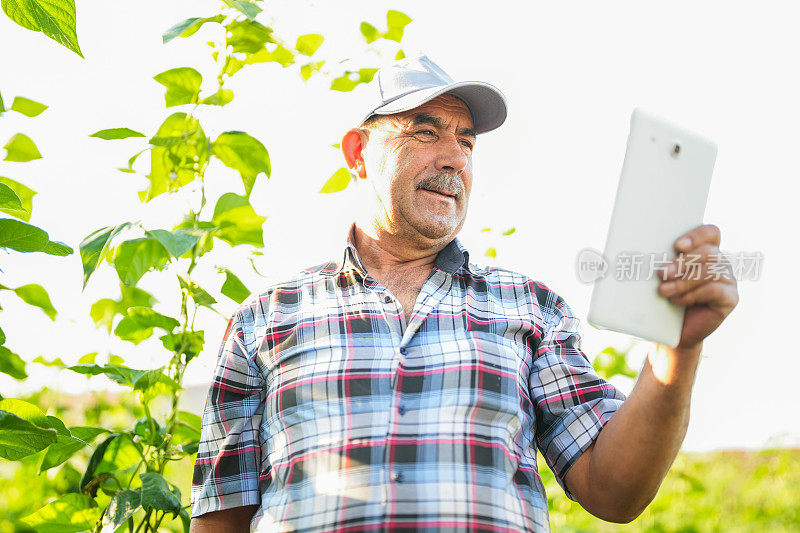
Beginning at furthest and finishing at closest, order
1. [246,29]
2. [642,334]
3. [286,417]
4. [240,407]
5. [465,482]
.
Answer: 1. [246,29]
2. [240,407]
3. [286,417]
4. [465,482]
5. [642,334]

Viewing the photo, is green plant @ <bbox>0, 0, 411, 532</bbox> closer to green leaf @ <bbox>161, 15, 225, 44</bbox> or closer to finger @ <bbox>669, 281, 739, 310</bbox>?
green leaf @ <bbox>161, 15, 225, 44</bbox>

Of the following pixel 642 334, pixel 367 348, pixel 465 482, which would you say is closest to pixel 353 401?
pixel 367 348

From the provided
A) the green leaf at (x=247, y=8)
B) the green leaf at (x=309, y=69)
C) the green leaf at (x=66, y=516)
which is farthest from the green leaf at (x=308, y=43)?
the green leaf at (x=66, y=516)

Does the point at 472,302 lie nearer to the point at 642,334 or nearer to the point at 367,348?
the point at 367,348

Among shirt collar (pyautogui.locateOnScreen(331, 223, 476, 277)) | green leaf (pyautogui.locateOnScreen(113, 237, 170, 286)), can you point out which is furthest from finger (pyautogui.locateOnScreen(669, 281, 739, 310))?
green leaf (pyautogui.locateOnScreen(113, 237, 170, 286))

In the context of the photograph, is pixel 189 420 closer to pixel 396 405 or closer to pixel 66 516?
pixel 66 516

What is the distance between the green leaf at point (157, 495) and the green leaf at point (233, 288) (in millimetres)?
376

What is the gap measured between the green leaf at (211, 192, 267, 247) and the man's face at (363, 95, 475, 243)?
280 mm

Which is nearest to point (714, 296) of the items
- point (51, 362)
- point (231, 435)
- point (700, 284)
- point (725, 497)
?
point (700, 284)

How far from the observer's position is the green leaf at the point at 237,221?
4.61ft

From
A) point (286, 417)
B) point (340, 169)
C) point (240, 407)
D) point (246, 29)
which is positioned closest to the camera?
point (286, 417)

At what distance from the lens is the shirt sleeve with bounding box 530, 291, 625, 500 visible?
3.99 ft

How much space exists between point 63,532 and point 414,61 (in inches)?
47.3

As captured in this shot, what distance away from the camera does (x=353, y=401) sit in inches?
47.4
